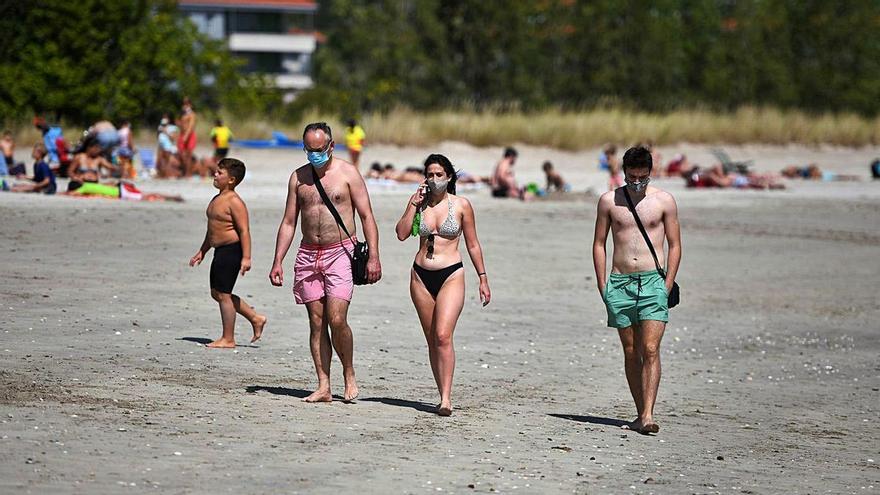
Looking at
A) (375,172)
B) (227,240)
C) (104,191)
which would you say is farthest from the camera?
(375,172)

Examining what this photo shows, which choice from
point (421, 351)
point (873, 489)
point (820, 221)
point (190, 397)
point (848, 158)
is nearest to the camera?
point (873, 489)

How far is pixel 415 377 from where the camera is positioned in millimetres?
11805

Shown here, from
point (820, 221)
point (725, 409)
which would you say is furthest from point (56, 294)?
point (820, 221)

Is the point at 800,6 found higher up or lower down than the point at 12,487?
higher up

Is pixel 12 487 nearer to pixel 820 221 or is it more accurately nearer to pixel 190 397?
pixel 190 397

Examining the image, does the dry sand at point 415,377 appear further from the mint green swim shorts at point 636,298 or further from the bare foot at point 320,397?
the mint green swim shorts at point 636,298

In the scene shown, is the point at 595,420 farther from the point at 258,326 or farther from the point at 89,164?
the point at 89,164

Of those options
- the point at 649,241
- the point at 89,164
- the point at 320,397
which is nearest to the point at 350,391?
the point at 320,397

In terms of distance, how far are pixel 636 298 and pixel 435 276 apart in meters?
1.21

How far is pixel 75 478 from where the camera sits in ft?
24.0

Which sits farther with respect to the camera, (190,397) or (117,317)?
(117,317)

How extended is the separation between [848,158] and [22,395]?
123 feet

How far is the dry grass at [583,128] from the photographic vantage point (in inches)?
1535

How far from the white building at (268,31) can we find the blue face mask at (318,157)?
77606mm
